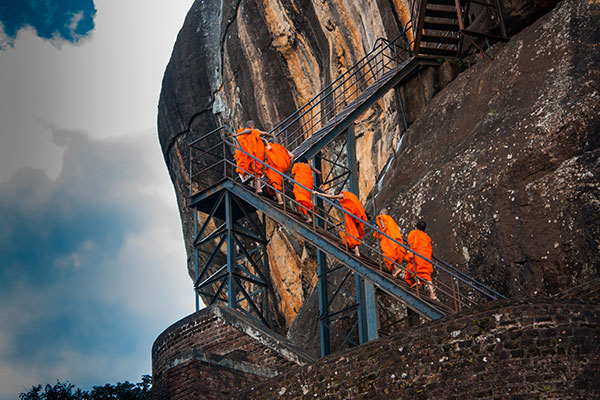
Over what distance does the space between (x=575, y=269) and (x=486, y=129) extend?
3.49 metres

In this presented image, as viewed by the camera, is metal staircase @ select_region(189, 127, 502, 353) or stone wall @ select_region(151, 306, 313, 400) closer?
stone wall @ select_region(151, 306, 313, 400)

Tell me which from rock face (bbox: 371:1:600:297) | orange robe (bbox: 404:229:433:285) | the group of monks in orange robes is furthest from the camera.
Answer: the group of monks in orange robes

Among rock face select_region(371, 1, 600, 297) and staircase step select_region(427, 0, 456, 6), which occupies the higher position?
staircase step select_region(427, 0, 456, 6)

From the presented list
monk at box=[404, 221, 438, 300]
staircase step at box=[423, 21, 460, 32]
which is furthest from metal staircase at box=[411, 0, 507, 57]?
monk at box=[404, 221, 438, 300]

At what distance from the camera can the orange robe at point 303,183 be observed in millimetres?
15086

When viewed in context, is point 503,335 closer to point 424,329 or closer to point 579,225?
point 424,329

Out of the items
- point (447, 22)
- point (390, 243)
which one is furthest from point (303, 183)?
point (447, 22)

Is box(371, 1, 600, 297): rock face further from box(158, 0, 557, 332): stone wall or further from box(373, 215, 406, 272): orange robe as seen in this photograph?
box(158, 0, 557, 332): stone wall

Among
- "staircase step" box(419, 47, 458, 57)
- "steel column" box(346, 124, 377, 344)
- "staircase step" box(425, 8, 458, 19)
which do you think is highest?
"staircase step" box(425, 8, 458, 19)

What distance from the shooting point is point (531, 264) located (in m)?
13.0

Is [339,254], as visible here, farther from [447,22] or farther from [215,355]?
[447,22]

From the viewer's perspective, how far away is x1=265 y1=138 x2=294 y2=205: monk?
15.8m

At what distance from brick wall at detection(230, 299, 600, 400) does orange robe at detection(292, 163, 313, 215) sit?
207 inches

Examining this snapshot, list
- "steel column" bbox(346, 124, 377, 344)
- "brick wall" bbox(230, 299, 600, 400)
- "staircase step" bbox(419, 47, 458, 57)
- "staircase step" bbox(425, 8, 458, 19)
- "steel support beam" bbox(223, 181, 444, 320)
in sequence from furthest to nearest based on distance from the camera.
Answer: "staircase step" bbox(419, 47, 458, 57), "staircase step" bbox(425, 8, 458, 19), "steel column" bbox(346, 124, 377, 344), "steel support beam" bbox(223, 181, 444, 320), "brick wall" bbox(230, 299, 600, 400)
